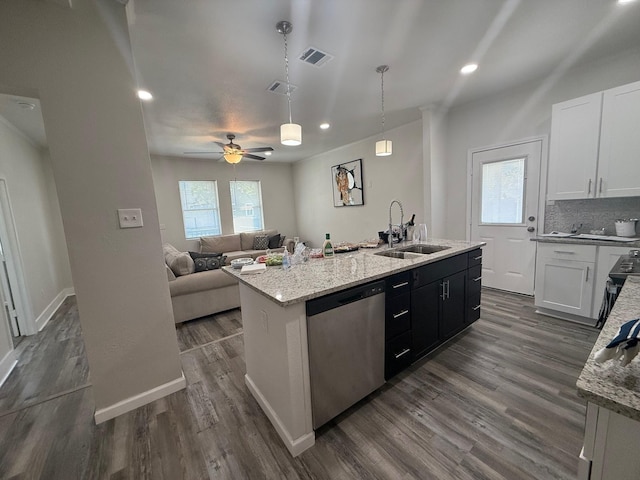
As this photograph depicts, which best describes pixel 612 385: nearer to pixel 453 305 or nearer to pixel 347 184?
pixel 453 305

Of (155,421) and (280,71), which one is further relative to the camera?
(280,71)

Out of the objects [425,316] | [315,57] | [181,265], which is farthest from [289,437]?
[315,57]

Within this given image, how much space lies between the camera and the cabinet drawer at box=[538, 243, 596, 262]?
257 cm

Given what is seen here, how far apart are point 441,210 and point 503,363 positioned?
249cm

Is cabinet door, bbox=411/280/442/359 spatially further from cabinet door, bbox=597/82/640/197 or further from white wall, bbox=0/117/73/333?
white wall, bbox=0/117/73/333

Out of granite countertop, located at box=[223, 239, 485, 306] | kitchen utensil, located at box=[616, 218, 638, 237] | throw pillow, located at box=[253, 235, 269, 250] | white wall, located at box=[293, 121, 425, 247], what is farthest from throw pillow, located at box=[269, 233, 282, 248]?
kitchen utensil, located at box=[616, 218, 638, 237]

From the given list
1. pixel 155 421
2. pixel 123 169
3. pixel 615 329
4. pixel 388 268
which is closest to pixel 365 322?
pixel 388 268

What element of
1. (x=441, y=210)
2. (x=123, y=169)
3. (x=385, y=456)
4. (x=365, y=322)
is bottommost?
(x=385, y=456)

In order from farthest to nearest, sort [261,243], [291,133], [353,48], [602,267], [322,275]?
[261,243]
[602,267]
[353,48]
[291,133]
[322,275]

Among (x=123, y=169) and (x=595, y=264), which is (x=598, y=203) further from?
(x=123, y=169)

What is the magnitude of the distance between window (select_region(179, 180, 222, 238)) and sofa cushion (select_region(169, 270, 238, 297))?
3228 mm

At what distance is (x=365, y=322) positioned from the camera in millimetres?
1676

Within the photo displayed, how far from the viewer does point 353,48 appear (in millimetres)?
2262

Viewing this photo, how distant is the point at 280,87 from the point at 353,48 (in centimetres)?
98
